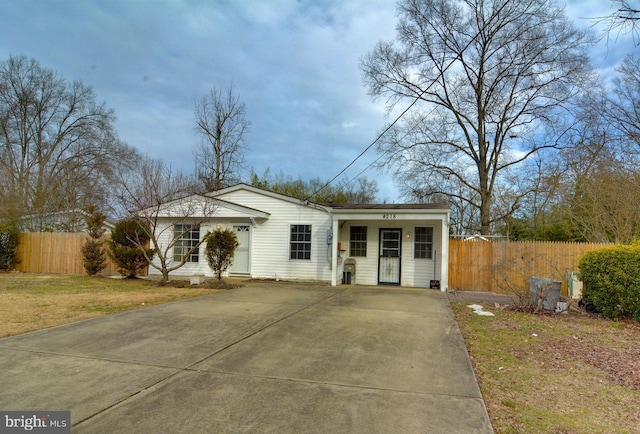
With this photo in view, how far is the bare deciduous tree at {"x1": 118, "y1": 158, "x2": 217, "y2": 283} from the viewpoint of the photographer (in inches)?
488

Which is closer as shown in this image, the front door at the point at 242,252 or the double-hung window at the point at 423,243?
the double-hung window at the point at 423,243

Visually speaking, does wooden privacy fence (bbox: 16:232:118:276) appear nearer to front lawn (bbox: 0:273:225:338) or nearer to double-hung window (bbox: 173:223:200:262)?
double-hung window (bbox: 173:223:200:262)

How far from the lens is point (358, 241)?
14.0 m

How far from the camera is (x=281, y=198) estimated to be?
14438mm

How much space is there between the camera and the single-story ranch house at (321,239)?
13.0 metres

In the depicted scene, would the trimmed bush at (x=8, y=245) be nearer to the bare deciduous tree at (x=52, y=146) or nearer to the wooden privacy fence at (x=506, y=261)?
the bare deciduous tree at (x=52, y=146)

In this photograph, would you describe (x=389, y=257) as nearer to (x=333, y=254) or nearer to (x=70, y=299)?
(x=333, y=254)

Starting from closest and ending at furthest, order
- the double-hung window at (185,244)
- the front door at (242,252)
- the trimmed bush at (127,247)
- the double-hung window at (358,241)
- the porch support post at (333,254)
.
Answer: the porch support post at (333,254) < the trimmed bush at (127,247) < the double-hung window at (358,241) < the front door at (242,252) < the double-hung window at (185,244)

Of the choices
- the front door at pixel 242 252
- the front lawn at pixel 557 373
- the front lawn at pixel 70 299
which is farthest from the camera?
the front door at pixel 242 252

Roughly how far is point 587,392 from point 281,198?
11670 mm

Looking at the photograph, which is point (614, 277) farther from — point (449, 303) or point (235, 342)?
point (235, 342)

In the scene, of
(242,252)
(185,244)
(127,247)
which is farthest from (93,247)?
(242,252)

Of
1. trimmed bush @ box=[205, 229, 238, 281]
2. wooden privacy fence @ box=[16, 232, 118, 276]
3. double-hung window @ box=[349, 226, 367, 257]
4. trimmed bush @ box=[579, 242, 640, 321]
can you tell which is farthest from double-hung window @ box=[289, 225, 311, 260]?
trimmed bush @ box=[579, 242, 640, 321]

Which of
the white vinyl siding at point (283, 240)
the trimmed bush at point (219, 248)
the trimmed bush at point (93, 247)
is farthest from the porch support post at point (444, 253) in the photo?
the trimmed bush at point (93, 247)
